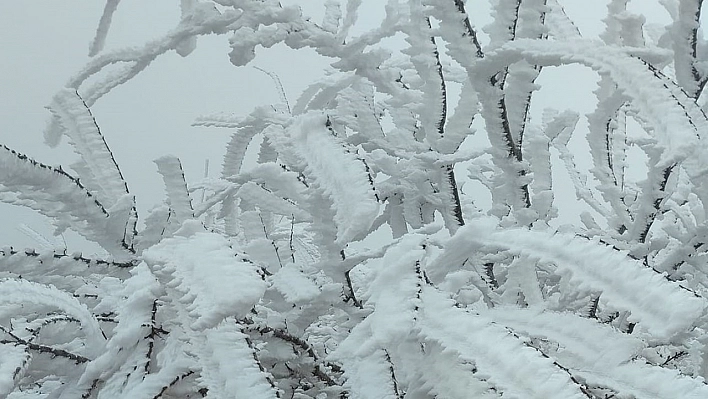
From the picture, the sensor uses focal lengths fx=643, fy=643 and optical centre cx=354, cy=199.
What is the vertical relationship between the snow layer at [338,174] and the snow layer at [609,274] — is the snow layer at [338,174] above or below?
above

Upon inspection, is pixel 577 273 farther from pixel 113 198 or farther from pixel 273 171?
pixel 113 198

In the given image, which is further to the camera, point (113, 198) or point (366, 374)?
point (113, 198)

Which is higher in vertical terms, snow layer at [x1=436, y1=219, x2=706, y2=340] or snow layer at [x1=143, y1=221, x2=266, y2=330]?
snow layer at [x1=143, y1=221, x2=266, y2=330]

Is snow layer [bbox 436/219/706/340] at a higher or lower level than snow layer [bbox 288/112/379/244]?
lower

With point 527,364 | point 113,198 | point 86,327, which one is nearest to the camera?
point 527,364

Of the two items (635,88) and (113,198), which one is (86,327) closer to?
→ (113,198)

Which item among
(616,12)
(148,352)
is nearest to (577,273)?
(148,352)

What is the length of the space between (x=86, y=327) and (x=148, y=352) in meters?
0.04

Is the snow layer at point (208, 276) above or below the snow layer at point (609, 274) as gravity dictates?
above

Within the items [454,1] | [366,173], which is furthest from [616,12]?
[366,173]

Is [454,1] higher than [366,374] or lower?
higher

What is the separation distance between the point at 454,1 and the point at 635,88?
0.10 m

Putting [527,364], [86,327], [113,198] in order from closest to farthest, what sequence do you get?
[527,364]
[86,327]
[113,198]

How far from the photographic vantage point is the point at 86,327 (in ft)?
0.90
